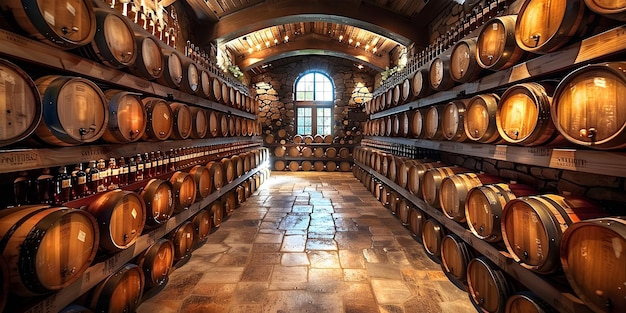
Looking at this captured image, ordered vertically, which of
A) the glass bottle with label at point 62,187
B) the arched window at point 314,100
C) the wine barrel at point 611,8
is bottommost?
the glass bottle with label at point 62,187

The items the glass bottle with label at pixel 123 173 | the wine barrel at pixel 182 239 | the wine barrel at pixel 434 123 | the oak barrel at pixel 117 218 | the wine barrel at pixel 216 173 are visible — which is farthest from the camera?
the wine barrel at pixel 216 173

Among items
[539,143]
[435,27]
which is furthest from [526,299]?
[435,27]

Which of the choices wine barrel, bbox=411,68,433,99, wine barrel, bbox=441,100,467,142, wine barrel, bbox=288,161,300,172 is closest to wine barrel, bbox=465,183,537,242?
wine barrel, bbox=441,100,467,142

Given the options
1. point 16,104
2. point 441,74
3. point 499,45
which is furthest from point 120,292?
point 441,74

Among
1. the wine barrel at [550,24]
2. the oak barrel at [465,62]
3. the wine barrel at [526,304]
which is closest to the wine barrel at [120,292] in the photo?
the wine barrel at [526,304]

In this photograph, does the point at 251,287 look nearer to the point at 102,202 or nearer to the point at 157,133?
the point at 102,202

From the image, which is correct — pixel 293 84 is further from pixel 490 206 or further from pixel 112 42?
pixel 490 206

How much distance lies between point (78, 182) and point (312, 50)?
365 inches

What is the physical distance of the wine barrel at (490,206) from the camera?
2264 mm

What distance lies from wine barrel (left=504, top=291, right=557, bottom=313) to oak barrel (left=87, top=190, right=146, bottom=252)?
2938 mm

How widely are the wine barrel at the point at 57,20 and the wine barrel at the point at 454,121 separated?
3.31 meters

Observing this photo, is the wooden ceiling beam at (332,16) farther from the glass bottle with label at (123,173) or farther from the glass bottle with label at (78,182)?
the glass bottle with label at (78,182)

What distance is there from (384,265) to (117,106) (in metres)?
3.18

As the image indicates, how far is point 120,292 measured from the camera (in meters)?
2.27
